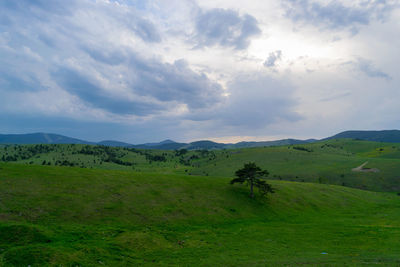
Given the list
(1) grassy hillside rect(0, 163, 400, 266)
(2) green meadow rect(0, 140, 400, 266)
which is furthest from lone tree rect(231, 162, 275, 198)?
(1) grassy hillside rect(0, 163, 400, 266)

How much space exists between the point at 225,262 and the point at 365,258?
45.3 feet

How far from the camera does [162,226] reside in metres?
30.6

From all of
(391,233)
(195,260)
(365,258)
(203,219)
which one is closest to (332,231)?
(391,233)

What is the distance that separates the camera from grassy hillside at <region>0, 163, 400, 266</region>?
19.9 m

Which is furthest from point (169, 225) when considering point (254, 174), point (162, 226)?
point (254, 174)

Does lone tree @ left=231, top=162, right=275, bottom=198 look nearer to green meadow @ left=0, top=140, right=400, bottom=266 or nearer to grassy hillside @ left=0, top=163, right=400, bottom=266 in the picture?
green meadow @ left=0, top=140, right=400, bottom=266

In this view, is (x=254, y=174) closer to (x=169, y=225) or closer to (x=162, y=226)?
(x=169, y=225)

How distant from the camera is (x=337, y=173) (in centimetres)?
11288

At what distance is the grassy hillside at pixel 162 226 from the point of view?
1989cm

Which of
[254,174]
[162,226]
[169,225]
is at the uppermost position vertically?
[254,174]

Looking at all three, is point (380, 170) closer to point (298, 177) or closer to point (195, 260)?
point (298, 177)

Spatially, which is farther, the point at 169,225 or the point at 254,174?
the point at 254,174

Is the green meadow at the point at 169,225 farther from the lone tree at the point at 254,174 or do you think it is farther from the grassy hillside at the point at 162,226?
the lone tree at the point at 254,174

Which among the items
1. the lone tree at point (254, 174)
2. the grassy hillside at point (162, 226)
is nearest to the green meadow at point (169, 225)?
the grassy hillside at point (162, 226)
